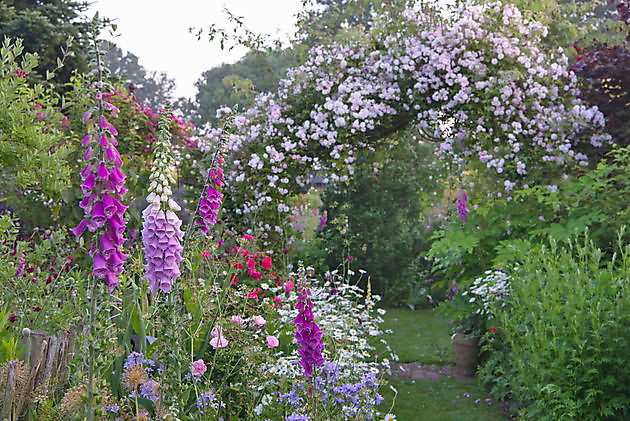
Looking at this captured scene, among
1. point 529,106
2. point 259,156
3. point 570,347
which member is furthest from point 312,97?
point 570,347

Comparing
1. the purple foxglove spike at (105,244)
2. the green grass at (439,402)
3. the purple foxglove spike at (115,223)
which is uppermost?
the purple foxglove spike at (115,223)

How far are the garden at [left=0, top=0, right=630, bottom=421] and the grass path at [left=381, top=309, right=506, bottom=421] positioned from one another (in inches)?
1.6

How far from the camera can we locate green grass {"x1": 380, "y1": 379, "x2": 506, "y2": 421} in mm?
5141

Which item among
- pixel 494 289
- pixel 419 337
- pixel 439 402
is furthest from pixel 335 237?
pixel 494 289

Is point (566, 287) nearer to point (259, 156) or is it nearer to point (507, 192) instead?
point (507, 192)

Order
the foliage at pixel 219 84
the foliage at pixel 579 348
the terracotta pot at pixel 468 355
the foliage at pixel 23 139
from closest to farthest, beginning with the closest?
the foliage at pixel 579 348
the foliage at pixel 23 139
the terracotta pot at pixel 468 355
the foliage at pixel 219 84

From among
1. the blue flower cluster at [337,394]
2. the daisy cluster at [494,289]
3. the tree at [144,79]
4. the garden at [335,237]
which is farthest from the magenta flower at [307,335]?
the tree at [144,79]

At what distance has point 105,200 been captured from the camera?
80.6 inches

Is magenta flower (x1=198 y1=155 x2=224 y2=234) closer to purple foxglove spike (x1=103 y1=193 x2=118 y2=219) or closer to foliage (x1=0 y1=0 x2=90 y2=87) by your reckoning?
purple foxglove spike (x1=103 y1=193 x2=118 y2=219)

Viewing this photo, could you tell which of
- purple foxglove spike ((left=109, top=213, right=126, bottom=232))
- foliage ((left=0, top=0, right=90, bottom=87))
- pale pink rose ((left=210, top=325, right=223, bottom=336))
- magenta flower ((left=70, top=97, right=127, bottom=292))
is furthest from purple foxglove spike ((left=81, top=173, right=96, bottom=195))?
foliage ((left=0, top=0, right=90, bottom=87))

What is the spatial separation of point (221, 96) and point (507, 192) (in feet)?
95.1

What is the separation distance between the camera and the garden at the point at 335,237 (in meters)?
2.58

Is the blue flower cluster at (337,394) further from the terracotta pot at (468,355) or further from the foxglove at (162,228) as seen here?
the terracotta pot at (468,355)

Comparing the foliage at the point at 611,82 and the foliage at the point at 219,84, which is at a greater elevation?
the foliage at the point at 219,84
